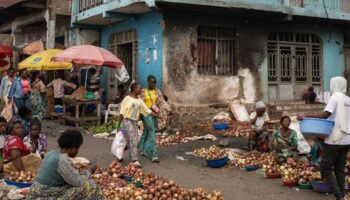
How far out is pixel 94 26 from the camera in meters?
16.5

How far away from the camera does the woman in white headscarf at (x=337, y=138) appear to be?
558 cm

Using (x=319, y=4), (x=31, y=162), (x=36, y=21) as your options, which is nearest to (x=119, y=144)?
(x=31, y=162)

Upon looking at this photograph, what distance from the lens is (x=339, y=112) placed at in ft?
18.4

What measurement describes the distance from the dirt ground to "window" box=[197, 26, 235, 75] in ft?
11.7

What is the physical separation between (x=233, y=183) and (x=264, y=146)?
210cm

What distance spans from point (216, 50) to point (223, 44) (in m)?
0.35

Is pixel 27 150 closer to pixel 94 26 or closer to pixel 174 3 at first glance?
pixel 174 3

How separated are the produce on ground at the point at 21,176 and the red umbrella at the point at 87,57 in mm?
5935

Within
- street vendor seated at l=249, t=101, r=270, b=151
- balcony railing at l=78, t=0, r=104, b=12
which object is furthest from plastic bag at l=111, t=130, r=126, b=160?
balcony railing at l=78, t=0, r=104, b=12

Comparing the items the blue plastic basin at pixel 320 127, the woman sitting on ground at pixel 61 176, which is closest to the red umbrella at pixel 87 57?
the blue plastic basin at pixel 320 127

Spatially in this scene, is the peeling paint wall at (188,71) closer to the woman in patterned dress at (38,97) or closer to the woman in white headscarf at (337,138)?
the woman in patterned dress at (38,97)

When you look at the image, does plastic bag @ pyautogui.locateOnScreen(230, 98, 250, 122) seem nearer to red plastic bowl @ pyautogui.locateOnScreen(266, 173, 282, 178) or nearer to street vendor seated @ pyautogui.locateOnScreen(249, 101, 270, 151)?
street vendor seated @ pyautogui.locateOnScreen(249, 101, 270, 151)

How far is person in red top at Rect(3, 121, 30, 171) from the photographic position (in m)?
6.36

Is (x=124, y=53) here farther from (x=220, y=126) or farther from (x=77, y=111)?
(x=220, y=126)
